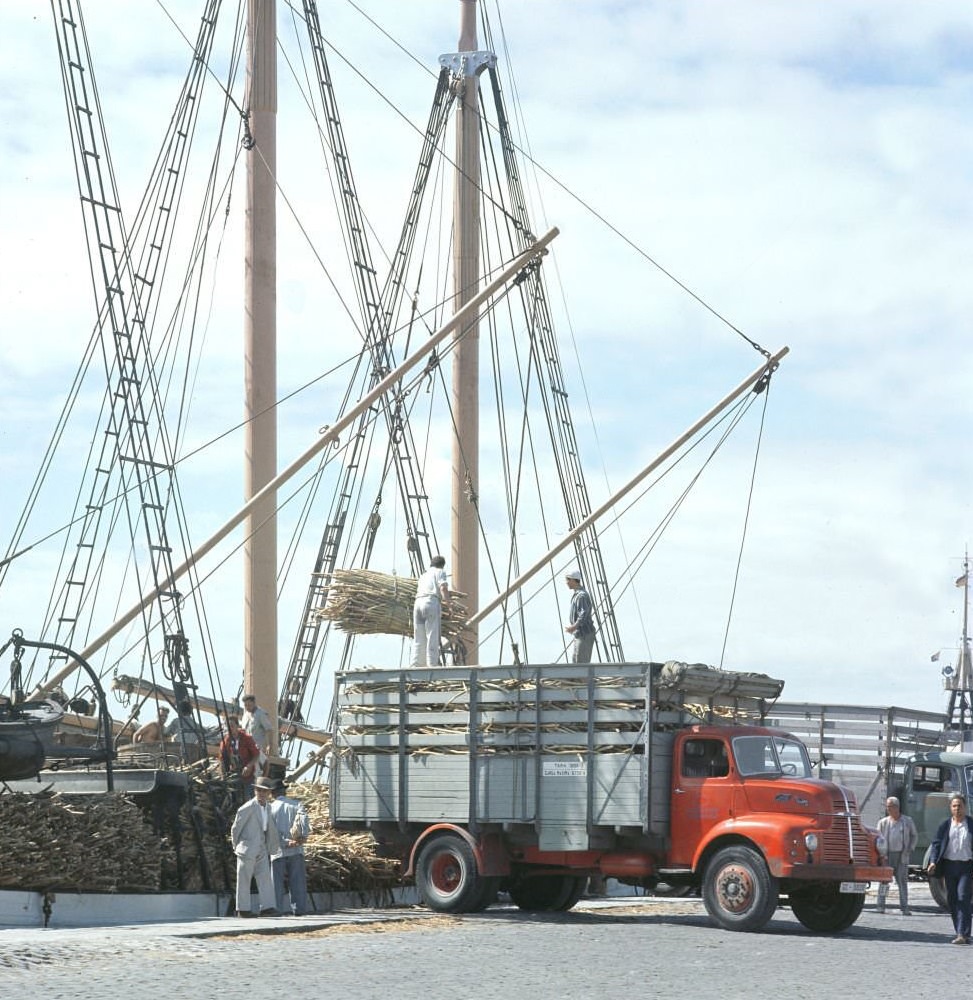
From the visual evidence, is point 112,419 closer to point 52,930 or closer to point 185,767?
point 185,767

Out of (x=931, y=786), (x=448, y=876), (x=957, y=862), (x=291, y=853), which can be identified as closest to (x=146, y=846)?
(x=291, y=853)

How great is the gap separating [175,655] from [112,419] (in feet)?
19.3

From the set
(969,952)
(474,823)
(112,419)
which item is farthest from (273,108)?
(969,952)

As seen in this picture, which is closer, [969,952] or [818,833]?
[969,952]

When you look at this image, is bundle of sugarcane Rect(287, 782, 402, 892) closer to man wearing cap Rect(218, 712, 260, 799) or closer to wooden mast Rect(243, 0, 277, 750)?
man wearing cap Rect(218, 712, 260, 799)

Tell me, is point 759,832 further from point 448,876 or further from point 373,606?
point 373,606

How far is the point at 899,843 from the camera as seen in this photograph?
2927 centimetres

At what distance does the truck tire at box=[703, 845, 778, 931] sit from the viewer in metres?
22.1

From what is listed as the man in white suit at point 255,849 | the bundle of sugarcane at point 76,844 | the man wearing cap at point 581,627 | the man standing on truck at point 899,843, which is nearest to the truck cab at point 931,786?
the man standing on truck at point 899,843

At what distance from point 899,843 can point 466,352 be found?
1586 centimetres

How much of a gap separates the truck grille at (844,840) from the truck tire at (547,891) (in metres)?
4.07

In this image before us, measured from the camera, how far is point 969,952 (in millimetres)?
20969

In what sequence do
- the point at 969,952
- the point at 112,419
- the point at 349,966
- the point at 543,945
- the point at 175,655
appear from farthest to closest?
the point at 112,419, the point at 175,655, the point at 969,952, the point at 543,945, the point at 349,966

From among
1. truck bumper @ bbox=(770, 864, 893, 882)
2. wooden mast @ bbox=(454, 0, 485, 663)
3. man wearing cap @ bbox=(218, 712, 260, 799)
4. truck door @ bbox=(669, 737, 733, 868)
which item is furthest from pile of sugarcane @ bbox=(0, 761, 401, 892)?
wooden mast @ bbox=(454, 0, 485, 663)
